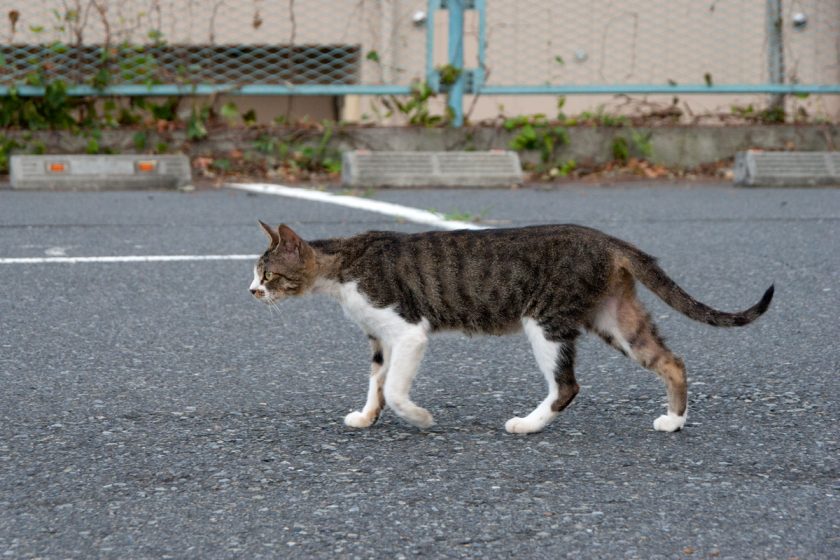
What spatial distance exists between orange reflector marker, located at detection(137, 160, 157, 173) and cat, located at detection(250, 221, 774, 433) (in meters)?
5.41

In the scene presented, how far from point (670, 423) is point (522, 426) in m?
0.43

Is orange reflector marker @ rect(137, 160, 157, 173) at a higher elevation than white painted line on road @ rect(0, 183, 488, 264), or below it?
higher

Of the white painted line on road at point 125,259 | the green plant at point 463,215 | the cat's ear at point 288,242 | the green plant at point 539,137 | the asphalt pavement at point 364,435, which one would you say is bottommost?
the asphalt pavement at point 364,435

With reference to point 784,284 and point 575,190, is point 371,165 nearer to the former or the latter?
point 575,190

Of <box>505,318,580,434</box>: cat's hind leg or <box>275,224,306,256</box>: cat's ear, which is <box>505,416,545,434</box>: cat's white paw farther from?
<box>275,224,306,256</box>: cat's ear

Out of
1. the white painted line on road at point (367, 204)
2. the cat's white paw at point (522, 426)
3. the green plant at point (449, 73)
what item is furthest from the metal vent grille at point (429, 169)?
the cat's white paw at point (522, 426)

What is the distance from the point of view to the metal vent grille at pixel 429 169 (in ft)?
30.7

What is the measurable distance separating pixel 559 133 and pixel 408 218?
121 inches

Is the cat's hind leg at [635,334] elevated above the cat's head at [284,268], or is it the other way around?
the cat's head at [284,268]

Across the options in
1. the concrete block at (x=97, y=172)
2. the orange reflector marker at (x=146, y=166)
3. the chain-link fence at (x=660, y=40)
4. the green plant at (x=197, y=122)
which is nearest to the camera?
the concrete block at (x=97, y=172)

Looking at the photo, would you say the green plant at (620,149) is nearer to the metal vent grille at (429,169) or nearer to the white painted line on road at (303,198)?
the metal vent grille at (429,169)

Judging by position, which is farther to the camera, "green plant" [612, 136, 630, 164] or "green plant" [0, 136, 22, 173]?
"green plant" [612, 136, 630, 164]

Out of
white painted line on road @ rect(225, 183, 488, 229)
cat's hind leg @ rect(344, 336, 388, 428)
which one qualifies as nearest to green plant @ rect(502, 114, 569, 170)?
white painted line on road @ rect(225, 183, 488, 229)

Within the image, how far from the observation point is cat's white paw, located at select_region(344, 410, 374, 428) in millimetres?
3740
